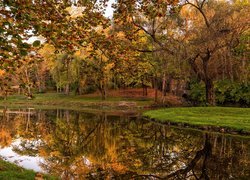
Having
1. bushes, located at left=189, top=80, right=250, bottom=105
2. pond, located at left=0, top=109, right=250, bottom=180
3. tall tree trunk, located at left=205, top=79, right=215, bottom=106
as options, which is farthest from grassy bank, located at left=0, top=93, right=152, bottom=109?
pond, located at left=0, top=109, right=250, bottom=180

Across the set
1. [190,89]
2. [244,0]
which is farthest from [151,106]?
[244,0]

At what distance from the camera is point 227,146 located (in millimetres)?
17766

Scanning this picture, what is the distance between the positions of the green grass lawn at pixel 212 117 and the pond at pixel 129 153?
2.36 meters

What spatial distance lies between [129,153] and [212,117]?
14161mm

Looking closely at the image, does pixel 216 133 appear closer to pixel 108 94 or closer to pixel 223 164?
pixel 223 164

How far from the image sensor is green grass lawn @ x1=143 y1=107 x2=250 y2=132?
24580mm

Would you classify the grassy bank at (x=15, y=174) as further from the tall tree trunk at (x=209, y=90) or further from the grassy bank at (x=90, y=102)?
the grassy bank at (x=90, y=102)

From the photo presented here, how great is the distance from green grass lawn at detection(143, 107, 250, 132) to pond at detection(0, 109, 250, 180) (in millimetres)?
2355

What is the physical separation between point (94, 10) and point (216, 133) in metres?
15.9

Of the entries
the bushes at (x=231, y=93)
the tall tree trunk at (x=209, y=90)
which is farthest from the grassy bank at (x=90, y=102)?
the tall tree trunk at (x=209, y=90)

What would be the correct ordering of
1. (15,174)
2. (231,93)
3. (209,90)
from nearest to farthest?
(15,174), (209,90), (231,93)

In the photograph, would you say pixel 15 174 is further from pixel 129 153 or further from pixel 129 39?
pixel 129 153

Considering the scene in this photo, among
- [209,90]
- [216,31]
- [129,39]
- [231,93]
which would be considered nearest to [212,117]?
[209,90]

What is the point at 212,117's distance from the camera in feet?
92.1
